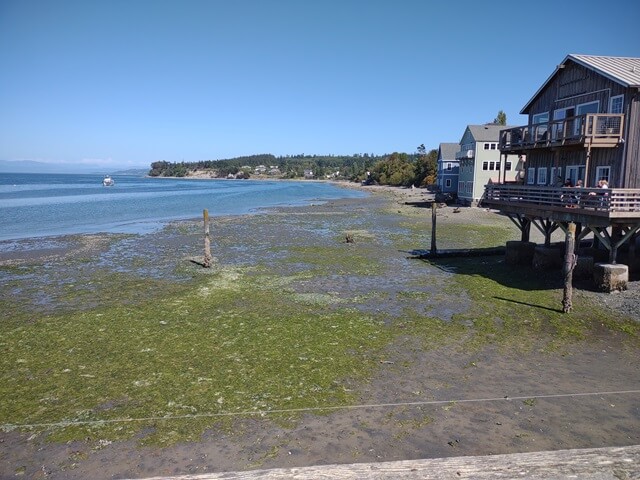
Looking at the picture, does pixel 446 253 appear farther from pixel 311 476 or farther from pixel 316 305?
pixel 311 476

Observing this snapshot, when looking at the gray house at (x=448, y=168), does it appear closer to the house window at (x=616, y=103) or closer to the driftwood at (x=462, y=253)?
the driftwood at (x=462, y=253)

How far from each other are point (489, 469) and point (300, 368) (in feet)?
22.0

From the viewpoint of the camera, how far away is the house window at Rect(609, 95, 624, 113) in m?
21.1

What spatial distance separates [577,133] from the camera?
72.4ft

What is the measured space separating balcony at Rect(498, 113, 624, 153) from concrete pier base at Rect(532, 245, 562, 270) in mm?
5201

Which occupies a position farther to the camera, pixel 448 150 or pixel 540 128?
pixel 448 150

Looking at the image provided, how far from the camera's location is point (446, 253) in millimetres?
30422

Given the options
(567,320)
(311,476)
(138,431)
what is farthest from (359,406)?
(567,320)

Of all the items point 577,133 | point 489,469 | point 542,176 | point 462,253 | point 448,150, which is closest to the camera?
point 489,469

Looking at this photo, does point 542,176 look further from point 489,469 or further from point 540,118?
point 489,469

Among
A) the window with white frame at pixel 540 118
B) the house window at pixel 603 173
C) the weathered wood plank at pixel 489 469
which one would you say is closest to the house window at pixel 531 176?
the window with white frame at pixel 540 118

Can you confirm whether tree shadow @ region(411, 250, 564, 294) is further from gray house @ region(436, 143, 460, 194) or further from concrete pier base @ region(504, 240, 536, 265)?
gray house @ region(436, 143, 460, 194)

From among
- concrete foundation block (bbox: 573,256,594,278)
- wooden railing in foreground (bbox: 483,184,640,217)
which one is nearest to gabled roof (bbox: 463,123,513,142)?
wooden railing in foreground (bbox: 483,184,640,217)

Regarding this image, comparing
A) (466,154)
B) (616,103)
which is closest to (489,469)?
(616,103)
